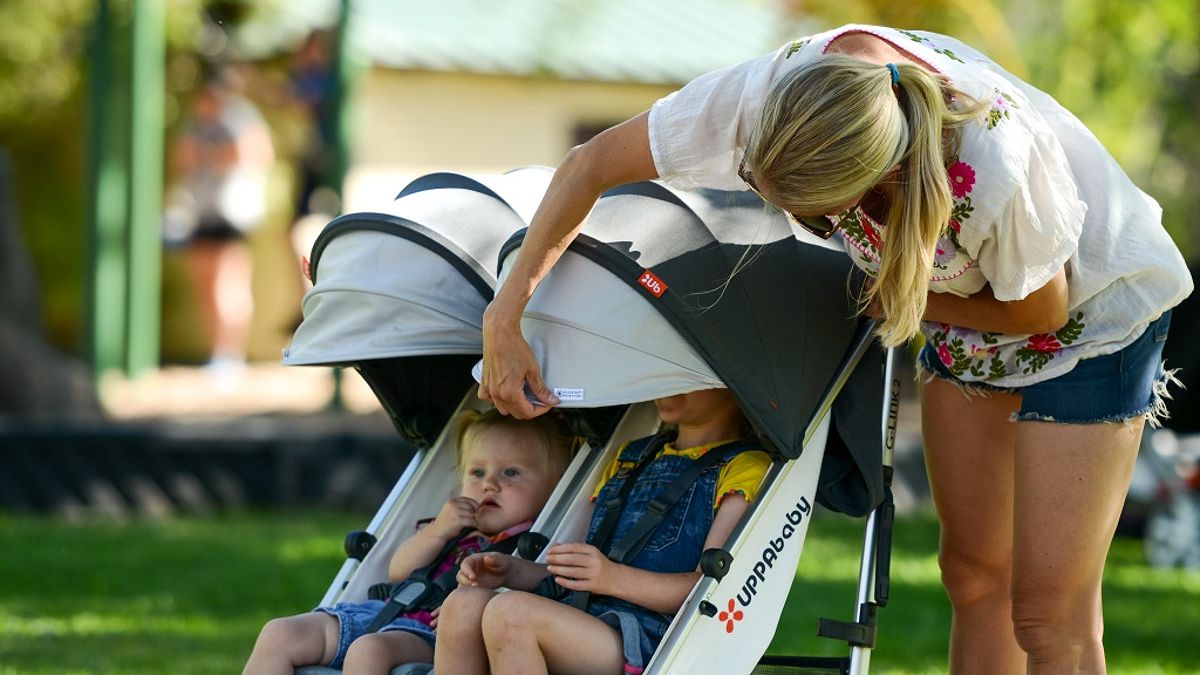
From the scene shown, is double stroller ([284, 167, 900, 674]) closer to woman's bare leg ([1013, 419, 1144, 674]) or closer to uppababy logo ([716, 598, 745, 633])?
uppababy logo ([716, 598, 745, 633])

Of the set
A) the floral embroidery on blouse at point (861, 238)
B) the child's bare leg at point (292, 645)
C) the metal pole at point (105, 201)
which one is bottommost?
the child's bare leg at point (292, 645)

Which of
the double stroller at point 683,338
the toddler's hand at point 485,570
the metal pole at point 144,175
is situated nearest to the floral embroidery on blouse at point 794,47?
the double stroller at point 683,338

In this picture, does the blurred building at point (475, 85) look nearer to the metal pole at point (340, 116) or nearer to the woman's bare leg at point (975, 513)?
the metal pole at point (340, 116)

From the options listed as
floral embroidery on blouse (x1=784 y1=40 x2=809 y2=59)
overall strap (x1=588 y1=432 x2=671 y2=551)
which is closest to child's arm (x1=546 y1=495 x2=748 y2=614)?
overall strap (x1=588 y1=432 x2=671 y2=551)

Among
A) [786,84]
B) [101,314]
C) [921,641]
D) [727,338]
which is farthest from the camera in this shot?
[101,314]

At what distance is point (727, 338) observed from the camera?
3236mm

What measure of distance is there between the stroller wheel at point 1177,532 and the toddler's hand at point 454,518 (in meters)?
4.31

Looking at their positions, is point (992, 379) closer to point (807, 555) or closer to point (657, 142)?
point (657, 142)

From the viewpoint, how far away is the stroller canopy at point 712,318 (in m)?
3.22

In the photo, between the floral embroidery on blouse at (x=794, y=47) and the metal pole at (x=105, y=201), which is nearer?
the floral embroidery on blouse at (x=794, y=47)

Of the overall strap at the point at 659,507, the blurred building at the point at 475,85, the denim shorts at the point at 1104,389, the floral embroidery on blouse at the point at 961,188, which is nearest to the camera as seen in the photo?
the floral embroidery on blouse at the point at 961,188

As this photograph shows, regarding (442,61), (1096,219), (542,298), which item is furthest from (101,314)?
(1096,219)

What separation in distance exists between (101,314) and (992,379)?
22.2 ft

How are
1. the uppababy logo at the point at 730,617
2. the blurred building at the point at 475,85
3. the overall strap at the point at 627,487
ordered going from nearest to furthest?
the uppababy logo at the point at 730,617 → the overall strap at the point at 627,487 → the blurred building at the point at 475,85
